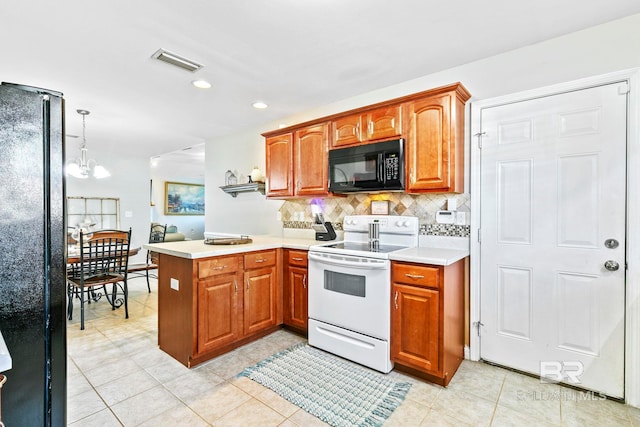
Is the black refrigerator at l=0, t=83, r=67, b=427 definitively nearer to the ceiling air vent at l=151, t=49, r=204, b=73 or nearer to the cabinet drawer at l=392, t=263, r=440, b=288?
the ceiling air vent at l=151, t=49, r=204, b=73

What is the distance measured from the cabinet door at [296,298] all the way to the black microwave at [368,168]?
0.87 m

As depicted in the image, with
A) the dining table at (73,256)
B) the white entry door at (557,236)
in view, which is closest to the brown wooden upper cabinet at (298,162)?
the white entry door at (557,236)

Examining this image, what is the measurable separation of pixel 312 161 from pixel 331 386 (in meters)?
2.04

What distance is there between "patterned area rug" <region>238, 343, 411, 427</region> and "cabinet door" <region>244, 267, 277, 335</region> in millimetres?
367

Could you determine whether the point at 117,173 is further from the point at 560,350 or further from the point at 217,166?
the point at 560,350

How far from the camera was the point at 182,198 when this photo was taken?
32.9 feet

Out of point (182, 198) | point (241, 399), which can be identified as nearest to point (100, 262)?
point (241, 399)

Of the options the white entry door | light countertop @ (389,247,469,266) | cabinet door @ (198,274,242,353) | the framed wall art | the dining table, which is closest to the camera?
the white entry door

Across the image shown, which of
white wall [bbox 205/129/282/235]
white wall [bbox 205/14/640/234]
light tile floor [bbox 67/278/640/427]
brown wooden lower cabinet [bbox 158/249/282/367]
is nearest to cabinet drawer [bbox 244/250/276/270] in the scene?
brown wooden lower cabinet [bbox 158/249/282/367]

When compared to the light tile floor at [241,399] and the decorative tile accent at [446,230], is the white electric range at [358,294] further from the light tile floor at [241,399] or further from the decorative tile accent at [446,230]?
the light tile floor at [241,399]

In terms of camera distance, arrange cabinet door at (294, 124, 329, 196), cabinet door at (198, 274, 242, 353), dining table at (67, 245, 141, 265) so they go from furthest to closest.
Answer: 1. dining table at (67, 245, 141, 265)
2. cabinet door at (294, 124, 329, 196)
3. cabinet door at (198, 274, 242, 353)

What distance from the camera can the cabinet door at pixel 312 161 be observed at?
315 centimetres

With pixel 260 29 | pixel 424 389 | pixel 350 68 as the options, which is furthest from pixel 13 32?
pixel 424 389

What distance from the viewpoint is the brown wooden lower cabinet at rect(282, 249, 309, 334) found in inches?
116
